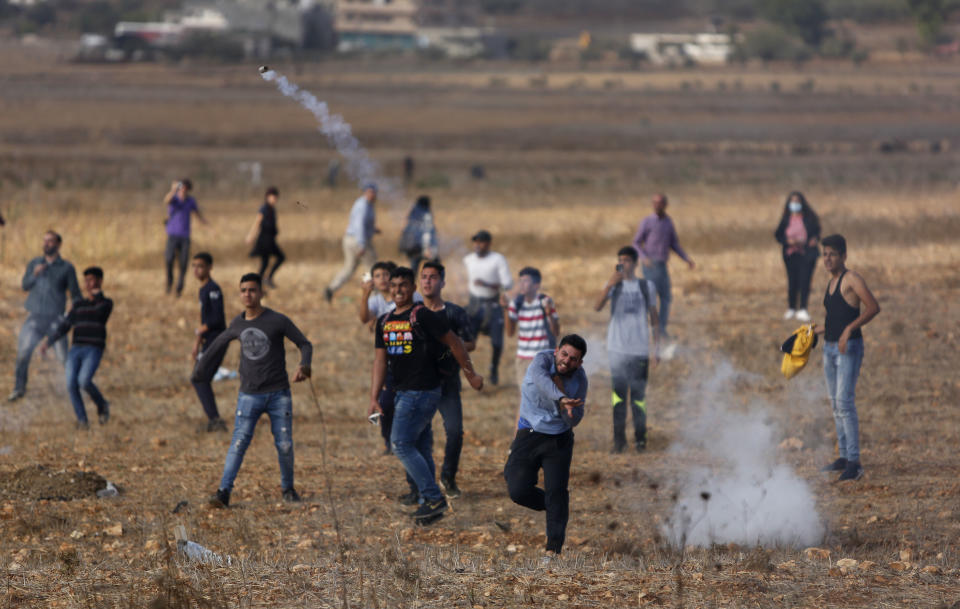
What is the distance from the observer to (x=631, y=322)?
37.0 feet

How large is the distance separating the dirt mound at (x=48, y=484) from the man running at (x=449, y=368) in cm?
280

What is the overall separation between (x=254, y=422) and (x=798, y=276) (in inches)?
407

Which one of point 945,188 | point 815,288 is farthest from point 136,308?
point 945,188

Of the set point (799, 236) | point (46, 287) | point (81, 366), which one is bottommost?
point (81, 366)

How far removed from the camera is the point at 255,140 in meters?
58.0

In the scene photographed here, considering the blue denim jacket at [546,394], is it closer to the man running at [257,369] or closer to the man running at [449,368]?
the man running at [449,368]

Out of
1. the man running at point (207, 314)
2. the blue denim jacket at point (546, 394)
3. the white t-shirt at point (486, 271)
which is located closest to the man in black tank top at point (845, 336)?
the blue denim jacket at point (546, 394)

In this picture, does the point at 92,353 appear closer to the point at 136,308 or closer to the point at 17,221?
the point at 136,308

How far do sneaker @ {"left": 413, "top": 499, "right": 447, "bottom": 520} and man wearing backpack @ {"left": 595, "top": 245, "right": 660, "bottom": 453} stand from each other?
272 cm

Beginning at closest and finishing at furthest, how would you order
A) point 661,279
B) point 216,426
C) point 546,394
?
point 546,394 < point 216,426 < point 661,279

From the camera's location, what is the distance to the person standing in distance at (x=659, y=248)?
50.6ft

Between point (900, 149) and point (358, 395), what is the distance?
4263 centimetres

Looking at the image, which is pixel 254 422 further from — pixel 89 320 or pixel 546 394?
pixel 89 320

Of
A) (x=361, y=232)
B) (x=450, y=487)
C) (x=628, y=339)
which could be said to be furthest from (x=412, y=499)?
(x=361, y=232)
